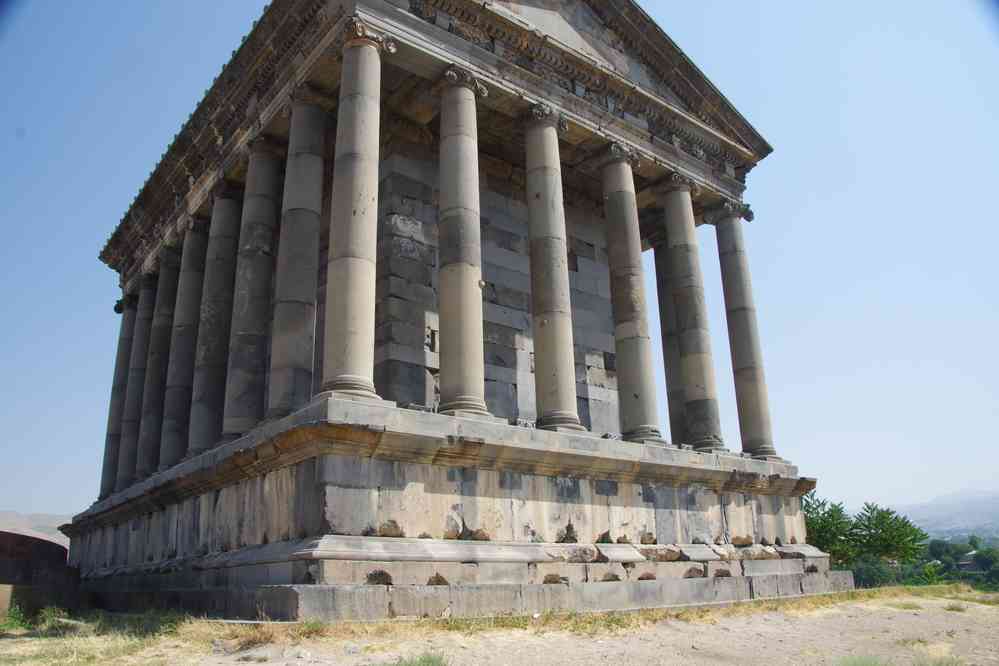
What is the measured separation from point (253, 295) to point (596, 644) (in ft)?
36.9

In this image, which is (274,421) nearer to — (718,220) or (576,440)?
(576,440)

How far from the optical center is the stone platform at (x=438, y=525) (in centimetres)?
1209

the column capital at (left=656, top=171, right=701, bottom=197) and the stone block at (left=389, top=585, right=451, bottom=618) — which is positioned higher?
the column capital at (left=656, top=171, right=701, bottom=197)

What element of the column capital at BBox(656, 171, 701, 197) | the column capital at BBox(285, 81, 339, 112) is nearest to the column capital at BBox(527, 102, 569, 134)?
the column capital at BBox(656, 171, 701, 197)

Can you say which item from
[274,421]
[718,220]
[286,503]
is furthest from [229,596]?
[718,220]

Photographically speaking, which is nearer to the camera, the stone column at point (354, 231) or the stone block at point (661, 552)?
the stone column at point (354, 231)

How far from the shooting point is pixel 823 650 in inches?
423

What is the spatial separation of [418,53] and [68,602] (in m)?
14.0

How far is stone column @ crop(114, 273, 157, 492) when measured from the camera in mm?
24891

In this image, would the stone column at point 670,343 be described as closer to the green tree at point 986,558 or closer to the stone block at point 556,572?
the stone block at point 556,572

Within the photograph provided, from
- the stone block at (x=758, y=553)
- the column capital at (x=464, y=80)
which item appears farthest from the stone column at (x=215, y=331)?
the stone block at (x=758, y=553)

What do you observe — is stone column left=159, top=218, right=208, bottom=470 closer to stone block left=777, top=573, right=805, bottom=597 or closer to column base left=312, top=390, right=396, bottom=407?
column base left=312, top=390, right=396, bottom=407

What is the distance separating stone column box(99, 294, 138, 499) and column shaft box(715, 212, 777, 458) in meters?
19.6

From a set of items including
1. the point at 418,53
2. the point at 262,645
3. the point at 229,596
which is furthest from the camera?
the point at 418,53
